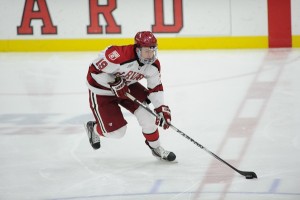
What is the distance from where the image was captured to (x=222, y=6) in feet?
29.8

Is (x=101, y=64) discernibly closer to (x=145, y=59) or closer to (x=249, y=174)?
(x=145, y=59)

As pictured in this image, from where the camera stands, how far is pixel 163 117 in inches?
178

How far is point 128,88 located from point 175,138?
769 millimetres

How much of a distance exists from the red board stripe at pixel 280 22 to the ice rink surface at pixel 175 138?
0.54m

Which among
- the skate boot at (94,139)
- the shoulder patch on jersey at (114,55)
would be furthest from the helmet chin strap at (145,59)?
the skate boot at (94,139)

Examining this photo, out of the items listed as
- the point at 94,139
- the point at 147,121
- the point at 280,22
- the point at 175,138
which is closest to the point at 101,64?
the point at 147,121

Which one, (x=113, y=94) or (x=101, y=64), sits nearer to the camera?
(x=101, y=64)

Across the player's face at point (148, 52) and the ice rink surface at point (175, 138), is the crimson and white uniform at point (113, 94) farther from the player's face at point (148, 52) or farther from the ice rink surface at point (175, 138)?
the ice rink surface at point (175, 138)

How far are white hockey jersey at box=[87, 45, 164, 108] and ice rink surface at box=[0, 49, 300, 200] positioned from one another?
1.54ft

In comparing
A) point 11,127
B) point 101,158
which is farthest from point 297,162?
point 11,127

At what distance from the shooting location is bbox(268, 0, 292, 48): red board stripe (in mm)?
8922

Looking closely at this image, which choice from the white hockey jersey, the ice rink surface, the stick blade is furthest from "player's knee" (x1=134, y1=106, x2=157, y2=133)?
the stick blade

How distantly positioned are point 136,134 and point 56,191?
4.53ft

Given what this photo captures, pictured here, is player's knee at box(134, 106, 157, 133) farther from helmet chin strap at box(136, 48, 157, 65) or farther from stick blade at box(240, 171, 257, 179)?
stick blade at box(240, 171, 257, 179)
